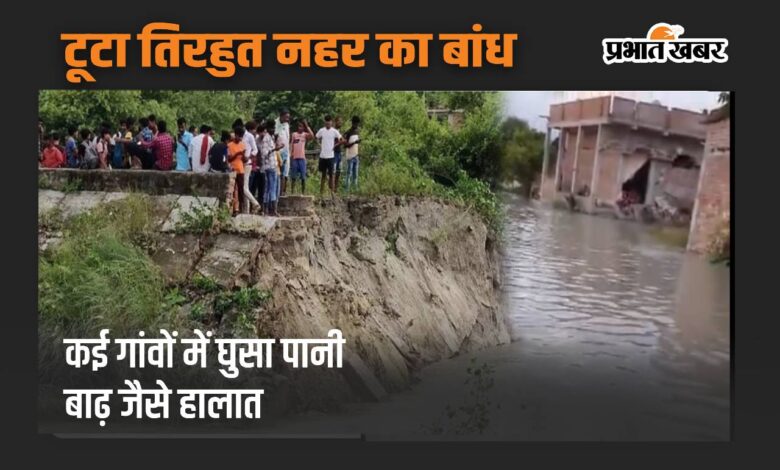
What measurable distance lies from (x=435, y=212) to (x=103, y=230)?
149 inches

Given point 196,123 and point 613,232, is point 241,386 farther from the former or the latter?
point 613,232

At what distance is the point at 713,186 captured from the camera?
11047 millimetres

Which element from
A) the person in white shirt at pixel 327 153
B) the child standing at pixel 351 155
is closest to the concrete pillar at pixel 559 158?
the child standing at pixel 351 155

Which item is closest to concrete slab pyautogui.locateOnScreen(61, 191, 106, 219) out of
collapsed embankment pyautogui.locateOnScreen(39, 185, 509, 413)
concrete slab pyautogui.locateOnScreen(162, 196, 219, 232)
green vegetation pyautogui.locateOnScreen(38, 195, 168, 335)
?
collapsed embankment pyautogui.locateOnScreen(39, 185, 509, 413)

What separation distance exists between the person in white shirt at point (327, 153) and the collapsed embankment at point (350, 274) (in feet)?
1.07

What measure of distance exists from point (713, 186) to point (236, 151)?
5123mm

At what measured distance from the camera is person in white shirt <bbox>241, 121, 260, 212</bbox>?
11477mm

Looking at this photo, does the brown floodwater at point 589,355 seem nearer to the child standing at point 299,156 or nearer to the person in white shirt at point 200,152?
the child standing at point 299,156

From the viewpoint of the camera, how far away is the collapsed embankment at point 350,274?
432 inches

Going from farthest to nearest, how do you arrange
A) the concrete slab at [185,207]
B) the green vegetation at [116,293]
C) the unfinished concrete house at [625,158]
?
the concrete slab at [185,207] → the unfinished concrete house at [625,158] → the green vegetation at [116,293]

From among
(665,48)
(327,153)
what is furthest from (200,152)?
(665,48)

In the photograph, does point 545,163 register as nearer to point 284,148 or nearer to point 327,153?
point 327,153

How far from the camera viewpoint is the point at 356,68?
11.0 metres

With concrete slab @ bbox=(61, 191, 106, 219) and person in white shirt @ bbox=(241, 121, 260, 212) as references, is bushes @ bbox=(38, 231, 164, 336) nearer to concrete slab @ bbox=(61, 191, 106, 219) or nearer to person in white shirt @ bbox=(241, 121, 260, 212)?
concrete slab @ bbox=(61, 191, 106, 219)
